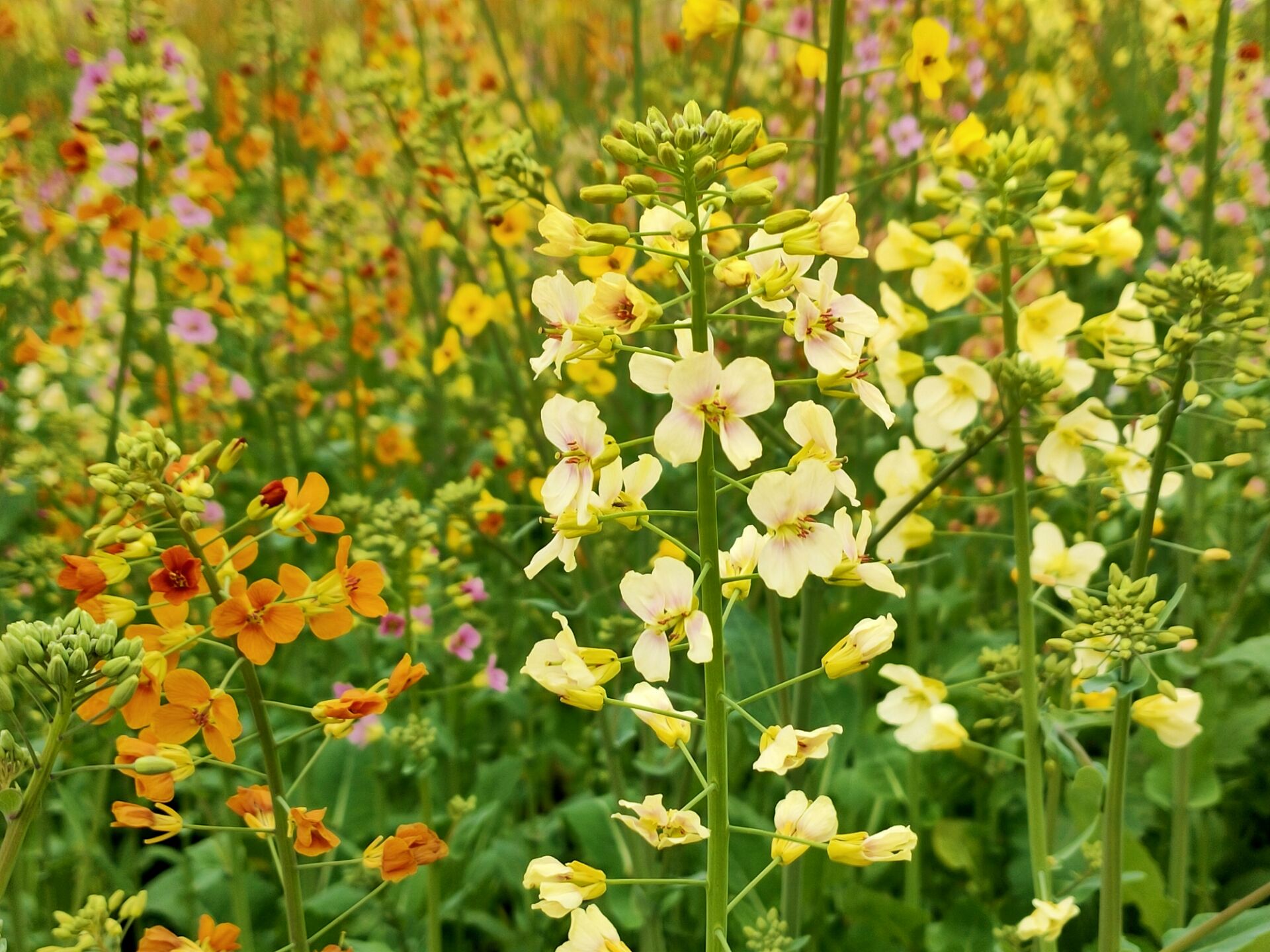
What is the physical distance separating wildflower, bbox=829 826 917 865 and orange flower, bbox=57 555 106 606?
956 millimetres

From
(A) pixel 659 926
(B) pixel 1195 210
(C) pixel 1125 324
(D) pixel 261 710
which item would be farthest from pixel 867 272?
(D) pixel 261 710

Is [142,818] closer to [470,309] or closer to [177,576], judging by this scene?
[177,576]

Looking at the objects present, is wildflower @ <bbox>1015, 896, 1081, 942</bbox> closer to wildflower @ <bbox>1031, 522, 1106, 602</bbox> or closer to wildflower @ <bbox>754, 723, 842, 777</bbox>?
wildflower @ <bbox>754, 723, 842, 777</bbox>

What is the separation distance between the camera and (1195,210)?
3.40 metres

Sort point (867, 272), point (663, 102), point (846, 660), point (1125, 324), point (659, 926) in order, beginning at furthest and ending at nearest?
point (663, 102) < point (867, 272) < point (659, 926) < point (1125, 324) < point (846, 660)

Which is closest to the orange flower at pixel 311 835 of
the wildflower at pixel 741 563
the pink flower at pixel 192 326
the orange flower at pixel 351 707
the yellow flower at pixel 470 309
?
the orange flower at pixel 351 707

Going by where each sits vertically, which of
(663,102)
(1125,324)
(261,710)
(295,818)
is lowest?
(295,818)

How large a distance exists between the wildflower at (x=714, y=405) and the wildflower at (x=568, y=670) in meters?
0.25

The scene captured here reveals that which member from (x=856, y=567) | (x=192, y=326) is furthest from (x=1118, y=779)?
(x=192, y=326)

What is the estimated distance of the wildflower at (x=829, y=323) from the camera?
1.29 m

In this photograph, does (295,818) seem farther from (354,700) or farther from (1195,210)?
(1195,210)

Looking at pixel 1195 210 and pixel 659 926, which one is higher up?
pixel 1195 210

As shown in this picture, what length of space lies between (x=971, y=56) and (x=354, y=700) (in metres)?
4.44

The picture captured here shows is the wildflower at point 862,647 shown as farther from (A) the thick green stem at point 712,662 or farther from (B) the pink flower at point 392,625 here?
(B) the pink flower at point 392,625
